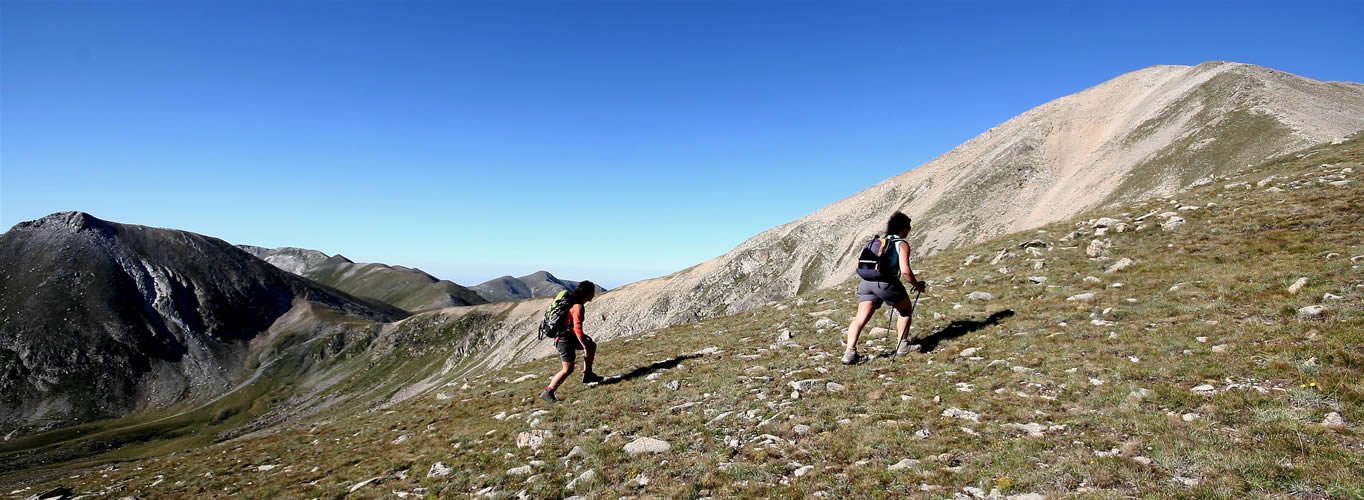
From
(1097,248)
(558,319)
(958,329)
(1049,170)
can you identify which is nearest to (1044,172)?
(1049,170)

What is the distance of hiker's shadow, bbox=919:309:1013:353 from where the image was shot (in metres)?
14.5

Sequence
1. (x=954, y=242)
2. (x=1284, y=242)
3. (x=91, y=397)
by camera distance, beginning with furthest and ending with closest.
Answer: (x=91, y=397) → (x=954, y=242) → (x=1284, y=242)

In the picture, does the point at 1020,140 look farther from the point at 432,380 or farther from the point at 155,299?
the point at 155,299

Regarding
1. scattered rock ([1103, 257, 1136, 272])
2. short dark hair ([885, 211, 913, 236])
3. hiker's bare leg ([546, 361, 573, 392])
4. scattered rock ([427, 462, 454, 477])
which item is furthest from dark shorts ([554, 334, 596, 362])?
scattered rock ([1103, 257, 1136, 272])

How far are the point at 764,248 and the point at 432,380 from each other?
3076 inches

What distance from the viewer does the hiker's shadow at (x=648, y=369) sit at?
1712cm

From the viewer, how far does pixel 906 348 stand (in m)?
13.9

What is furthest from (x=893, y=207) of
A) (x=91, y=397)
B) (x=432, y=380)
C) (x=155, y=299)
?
(x=155, y=299)

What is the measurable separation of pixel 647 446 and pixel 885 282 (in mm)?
7054

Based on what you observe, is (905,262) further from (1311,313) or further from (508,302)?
(508,302)

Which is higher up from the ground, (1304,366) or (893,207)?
A: (893,207)

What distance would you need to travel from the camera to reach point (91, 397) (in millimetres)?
136750

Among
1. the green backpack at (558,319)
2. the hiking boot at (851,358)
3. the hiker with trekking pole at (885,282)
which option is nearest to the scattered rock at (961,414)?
the hiker with trekking pole at (885,282)

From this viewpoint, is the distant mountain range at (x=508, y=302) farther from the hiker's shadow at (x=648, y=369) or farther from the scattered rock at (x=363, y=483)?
the scattered rock at (x=363, y=483)
